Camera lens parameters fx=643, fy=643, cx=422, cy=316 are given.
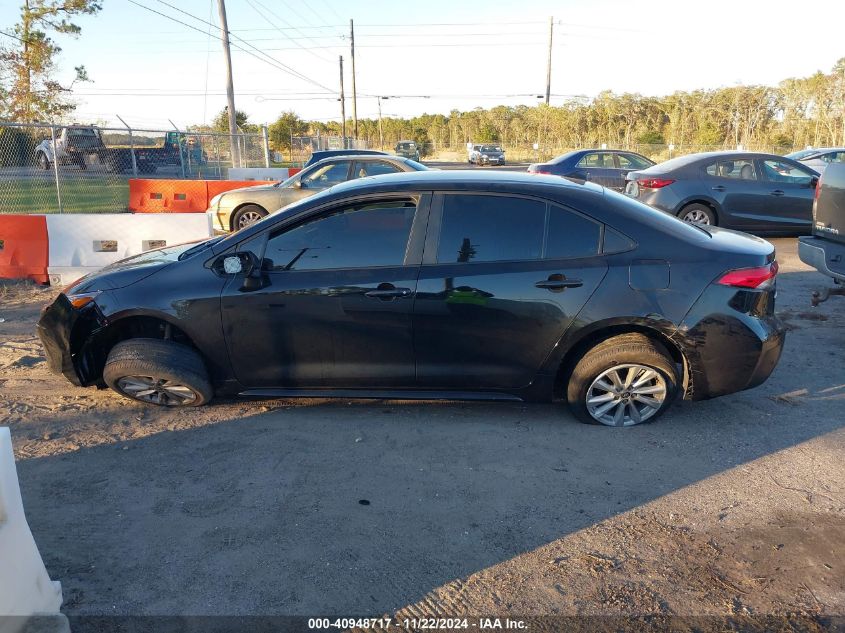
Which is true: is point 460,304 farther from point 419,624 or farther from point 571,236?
point 419,624

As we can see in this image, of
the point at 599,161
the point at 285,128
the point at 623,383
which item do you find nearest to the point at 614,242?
the point at 623,383

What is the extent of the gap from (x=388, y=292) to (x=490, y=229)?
0.80 metres

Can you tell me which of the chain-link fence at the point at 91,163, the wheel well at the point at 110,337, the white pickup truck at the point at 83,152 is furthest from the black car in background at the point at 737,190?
the white pickup truck at the point at 83,152

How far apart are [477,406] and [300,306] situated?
4.91ft

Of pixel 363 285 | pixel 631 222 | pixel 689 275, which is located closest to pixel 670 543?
pixel 689 275

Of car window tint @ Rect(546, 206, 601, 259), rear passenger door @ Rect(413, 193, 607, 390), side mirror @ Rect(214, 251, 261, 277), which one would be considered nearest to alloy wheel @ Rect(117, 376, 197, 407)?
side mirror @ Rect(214, 251, 261, 277)

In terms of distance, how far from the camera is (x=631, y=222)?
168 inches

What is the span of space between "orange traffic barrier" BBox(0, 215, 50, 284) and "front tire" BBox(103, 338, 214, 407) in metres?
4.79

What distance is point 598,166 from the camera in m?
17.3

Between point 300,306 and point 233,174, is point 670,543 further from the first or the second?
point 233,174

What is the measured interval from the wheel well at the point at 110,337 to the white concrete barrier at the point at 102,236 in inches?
160

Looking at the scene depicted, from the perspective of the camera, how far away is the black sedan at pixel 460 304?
164 inches

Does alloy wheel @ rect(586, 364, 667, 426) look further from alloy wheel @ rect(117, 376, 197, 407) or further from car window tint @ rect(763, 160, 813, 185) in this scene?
car window tint @ rect(763, 160, 813, 185)

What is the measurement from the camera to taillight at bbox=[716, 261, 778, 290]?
4176 millimetres
